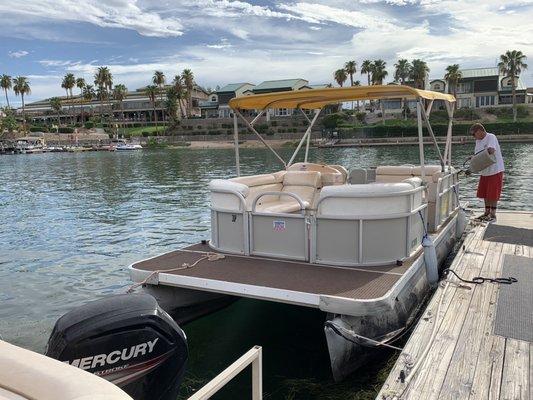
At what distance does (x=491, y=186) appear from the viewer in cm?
1001

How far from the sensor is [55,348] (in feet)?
11.7

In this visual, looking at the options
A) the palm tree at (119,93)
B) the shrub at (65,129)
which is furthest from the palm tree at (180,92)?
the shrub at (65,129)

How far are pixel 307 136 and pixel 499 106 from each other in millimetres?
84937

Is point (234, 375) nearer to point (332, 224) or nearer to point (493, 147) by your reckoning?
point (332, 224)

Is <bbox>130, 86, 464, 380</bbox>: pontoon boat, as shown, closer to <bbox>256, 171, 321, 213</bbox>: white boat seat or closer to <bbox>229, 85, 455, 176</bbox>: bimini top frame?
<bbox>229, 85, 455, 176</bbox>: bimini top frame

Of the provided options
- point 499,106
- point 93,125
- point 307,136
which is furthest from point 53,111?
point 307,136

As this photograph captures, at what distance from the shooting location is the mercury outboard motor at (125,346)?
11.5 feet

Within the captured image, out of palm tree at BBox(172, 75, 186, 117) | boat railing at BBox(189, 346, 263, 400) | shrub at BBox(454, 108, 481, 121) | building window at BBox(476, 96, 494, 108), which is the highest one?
palm tree at BBox(172, 75, 186, 117)

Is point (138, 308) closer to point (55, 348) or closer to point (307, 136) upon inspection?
point (55, 348)

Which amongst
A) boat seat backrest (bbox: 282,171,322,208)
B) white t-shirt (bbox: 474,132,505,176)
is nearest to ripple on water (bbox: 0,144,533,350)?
boat seat backrest (bbox: 282,171,322,208)

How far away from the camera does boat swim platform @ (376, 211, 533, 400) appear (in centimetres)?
389

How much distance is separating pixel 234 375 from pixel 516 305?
4151 mm

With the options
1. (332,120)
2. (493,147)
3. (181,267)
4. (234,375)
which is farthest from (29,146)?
(234,375)

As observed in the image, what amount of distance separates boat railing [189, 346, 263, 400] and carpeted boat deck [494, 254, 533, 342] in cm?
295
